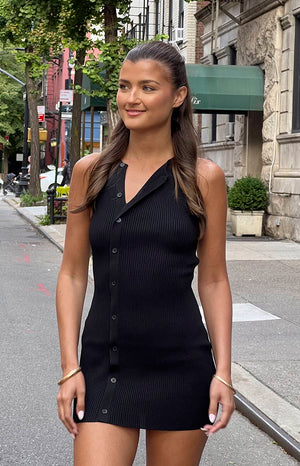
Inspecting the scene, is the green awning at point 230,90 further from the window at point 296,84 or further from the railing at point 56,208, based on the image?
the railing at point 56,208

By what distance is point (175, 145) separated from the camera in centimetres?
299

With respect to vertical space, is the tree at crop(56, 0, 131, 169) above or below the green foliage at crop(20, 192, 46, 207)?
above

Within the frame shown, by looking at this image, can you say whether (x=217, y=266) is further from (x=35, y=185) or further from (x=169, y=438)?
(x=35, y=185)

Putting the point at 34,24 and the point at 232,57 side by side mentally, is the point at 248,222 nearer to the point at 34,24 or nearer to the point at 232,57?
the point at 232,57

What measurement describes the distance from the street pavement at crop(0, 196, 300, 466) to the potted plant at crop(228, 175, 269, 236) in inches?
163

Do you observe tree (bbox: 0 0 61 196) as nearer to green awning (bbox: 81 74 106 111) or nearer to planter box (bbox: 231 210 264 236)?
green awning (bbox: 81 74 106 111)

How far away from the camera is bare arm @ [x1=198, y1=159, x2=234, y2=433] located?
2859 mm

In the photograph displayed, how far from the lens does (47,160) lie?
77.2m

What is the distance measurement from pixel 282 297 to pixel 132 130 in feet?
30.6

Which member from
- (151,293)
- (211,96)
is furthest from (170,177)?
(211,96)

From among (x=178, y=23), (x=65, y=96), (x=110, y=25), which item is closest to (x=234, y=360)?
(x=110, y=25)

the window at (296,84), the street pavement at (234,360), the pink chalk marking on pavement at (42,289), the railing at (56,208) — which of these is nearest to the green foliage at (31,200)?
the railing at (56,208)

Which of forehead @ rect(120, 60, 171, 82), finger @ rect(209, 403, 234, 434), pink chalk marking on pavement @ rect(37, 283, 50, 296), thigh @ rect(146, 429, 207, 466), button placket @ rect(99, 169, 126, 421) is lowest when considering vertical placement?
pink chalk marking on pavement @ rect(37, 283, 50, 296)

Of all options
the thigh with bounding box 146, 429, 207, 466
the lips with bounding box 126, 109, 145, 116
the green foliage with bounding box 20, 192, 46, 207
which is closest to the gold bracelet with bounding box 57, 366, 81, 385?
the thigh with bounding box 146, 429, 207, 466
